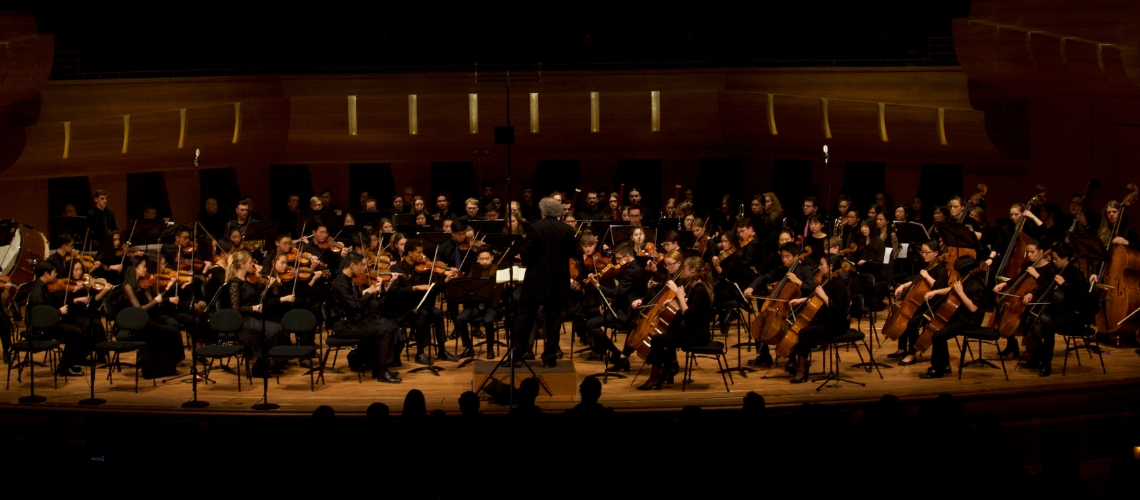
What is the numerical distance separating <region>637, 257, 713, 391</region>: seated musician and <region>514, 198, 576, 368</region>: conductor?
880mm

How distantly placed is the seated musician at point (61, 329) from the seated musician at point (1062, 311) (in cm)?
792

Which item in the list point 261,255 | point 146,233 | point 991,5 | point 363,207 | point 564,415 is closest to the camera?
point 564,415

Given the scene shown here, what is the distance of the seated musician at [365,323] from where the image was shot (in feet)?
27.8

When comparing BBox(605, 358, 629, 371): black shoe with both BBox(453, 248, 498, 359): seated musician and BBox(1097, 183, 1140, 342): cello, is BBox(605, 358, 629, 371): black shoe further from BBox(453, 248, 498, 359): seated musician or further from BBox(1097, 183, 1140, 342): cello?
BBox(1097, 183, 1140, 342): cello

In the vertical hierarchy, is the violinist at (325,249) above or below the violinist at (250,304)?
above

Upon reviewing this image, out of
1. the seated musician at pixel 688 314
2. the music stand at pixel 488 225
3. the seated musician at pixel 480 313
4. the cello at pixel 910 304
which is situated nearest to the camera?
the seated musician at pixel 688 314

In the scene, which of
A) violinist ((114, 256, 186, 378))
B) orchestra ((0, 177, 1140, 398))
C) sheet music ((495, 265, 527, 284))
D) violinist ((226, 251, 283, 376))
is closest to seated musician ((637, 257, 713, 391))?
orchestra ((0, 177, 1140, 398))

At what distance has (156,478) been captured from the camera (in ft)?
14.1

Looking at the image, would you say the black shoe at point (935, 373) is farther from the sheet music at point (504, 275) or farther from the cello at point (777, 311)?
the sheet music at point (504, 275)

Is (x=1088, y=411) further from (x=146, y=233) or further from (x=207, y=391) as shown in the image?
(x=146, y=233)

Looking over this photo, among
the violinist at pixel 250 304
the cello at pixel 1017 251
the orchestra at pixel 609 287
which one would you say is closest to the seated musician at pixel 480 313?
the orchestra at pixel 609 287

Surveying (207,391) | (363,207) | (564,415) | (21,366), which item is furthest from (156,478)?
(363,207)

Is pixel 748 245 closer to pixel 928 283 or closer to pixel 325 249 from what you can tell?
pixel 928 283

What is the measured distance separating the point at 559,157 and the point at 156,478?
1064 cm
